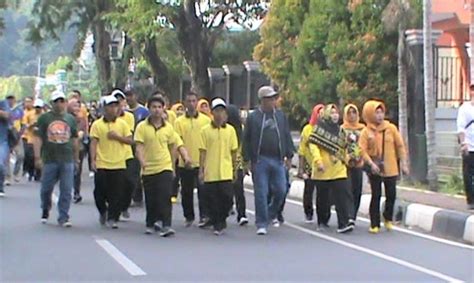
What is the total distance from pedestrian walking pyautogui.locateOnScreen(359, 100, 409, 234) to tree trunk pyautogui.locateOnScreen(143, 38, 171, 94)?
82.8ft

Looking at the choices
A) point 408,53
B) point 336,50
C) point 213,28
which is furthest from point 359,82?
point 213,28

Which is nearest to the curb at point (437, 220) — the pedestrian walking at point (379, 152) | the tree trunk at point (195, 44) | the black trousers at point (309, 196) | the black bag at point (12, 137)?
the pedestrian walking at point (379, 152)

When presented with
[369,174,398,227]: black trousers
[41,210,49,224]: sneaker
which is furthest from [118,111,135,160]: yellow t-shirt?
[369,174,398,227]: black trousers

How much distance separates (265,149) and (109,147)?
6.75ft

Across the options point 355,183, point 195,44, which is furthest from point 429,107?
point 195,44

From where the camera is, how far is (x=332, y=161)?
13.4 metres

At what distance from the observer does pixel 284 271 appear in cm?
1015

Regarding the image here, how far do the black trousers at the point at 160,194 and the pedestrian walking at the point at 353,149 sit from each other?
2.40m

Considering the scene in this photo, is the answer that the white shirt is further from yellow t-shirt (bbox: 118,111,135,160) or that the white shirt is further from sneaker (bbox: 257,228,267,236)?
yellow t-shirt (bbox: 118,111,135,160)

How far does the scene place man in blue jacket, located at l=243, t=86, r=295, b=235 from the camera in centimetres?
1315

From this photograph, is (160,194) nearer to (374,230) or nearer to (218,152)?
(218,152)

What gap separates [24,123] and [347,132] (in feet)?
31.1

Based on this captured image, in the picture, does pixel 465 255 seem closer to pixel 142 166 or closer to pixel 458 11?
pixel 142 166

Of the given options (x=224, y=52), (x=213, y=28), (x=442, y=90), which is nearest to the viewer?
(x=442, y=90)
